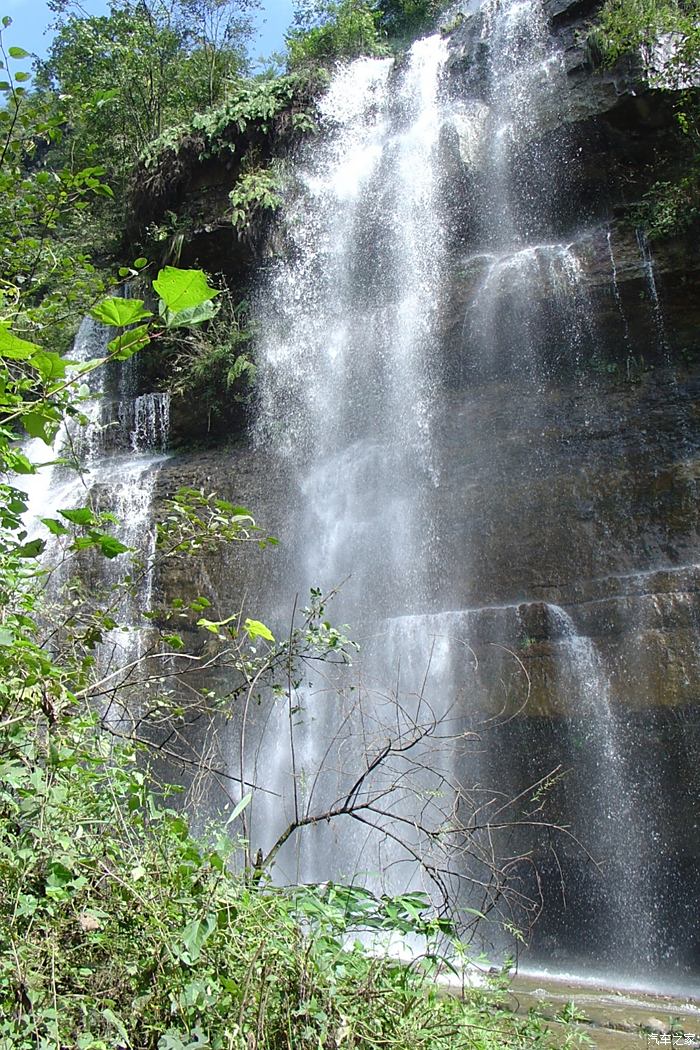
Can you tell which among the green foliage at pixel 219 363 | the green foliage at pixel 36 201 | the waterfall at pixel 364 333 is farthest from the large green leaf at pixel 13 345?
the green foliage at pixel 219 363

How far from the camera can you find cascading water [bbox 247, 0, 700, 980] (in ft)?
→ 23.8

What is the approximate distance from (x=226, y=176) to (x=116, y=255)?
3875 mm

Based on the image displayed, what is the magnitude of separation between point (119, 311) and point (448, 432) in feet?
30.2

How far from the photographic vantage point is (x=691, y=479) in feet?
27.7

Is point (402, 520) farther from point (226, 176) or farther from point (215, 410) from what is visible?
point (226, 176)

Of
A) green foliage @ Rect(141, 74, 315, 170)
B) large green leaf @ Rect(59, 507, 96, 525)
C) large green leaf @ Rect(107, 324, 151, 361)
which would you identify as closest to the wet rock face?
green foliage @ Rect(141, 74, 315, 170)

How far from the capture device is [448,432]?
10.3 metres

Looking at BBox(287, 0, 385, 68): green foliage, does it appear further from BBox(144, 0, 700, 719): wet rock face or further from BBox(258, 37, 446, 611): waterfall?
BBox(144, 0, 700, 719): wet rock face

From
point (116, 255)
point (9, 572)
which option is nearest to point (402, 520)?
point (9, 572)

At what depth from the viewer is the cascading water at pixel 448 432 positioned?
7262mm

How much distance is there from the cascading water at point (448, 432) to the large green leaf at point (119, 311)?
4.04m

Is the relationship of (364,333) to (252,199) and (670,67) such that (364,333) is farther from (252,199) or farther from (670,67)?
(670,67)

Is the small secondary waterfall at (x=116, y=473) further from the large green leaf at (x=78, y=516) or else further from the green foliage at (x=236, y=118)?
the large green leaf at (x=78, y=516)

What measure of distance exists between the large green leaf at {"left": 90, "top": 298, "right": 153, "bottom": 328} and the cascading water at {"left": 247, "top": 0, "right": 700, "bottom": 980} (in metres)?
4.04
